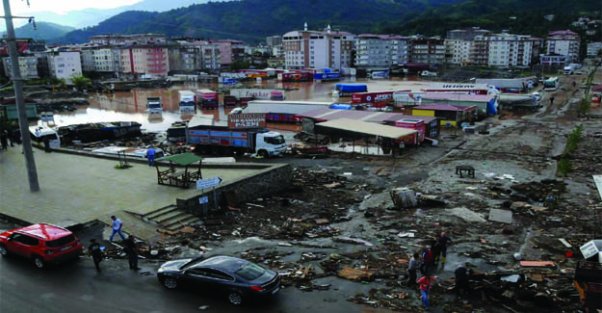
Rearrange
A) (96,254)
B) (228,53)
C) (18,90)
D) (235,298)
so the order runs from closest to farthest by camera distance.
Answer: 1. (235,298)
2. (96,254)
3. (18,90)
4. (228,53)

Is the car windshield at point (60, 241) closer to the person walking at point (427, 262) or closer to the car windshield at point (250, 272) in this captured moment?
the car windshield at point (250, 272)

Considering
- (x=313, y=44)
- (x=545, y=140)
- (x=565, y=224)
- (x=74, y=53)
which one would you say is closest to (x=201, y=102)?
(x=545, y=140)

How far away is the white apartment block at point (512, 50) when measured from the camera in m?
136

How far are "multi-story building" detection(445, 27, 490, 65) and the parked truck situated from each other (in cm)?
13057

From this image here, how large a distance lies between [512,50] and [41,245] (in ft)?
476

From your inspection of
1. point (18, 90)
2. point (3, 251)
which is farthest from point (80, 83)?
point (3, 251)

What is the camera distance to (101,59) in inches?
5463

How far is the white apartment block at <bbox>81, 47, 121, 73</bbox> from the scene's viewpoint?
5369 inches

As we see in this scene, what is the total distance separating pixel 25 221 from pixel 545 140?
34.2m

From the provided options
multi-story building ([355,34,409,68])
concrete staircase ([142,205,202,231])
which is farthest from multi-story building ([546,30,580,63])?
concrete staircase ([142,205,202,231])

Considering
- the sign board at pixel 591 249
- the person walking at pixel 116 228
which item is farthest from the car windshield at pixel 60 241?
the sign board at pixel 591 249

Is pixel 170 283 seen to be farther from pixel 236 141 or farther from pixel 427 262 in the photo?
pixel 236 141

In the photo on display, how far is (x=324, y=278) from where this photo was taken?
11602 millimetres

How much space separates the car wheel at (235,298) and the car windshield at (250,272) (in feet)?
1.23
